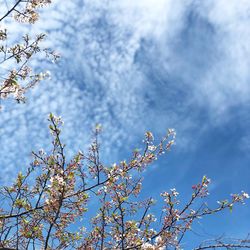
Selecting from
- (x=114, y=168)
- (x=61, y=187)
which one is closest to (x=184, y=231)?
(x=114, y=168)

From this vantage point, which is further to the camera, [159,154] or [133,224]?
[159,154]

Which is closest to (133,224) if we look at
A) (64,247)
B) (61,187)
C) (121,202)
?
(121,202)

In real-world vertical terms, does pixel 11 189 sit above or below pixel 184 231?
above

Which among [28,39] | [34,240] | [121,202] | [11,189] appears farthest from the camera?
[28,39]

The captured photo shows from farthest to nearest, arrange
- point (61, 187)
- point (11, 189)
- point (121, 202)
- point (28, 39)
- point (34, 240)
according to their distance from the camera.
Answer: point (28, 39) → point (121, 202) → point (11, 189) → point (34, 240) → point (61, 187)

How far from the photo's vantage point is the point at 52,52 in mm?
9344

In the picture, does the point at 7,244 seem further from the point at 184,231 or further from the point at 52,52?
the point at 52,52

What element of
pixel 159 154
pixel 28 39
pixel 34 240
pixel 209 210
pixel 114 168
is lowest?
pixel 34 240

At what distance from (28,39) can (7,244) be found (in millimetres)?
4618

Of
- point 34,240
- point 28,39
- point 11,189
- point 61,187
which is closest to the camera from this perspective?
point 61,187

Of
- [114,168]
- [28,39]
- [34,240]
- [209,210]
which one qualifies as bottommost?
[34,240]

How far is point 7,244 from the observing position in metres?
7.58

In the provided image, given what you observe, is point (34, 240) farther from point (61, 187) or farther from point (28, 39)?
point (28, 39)

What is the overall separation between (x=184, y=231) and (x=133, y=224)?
1.12 meters
